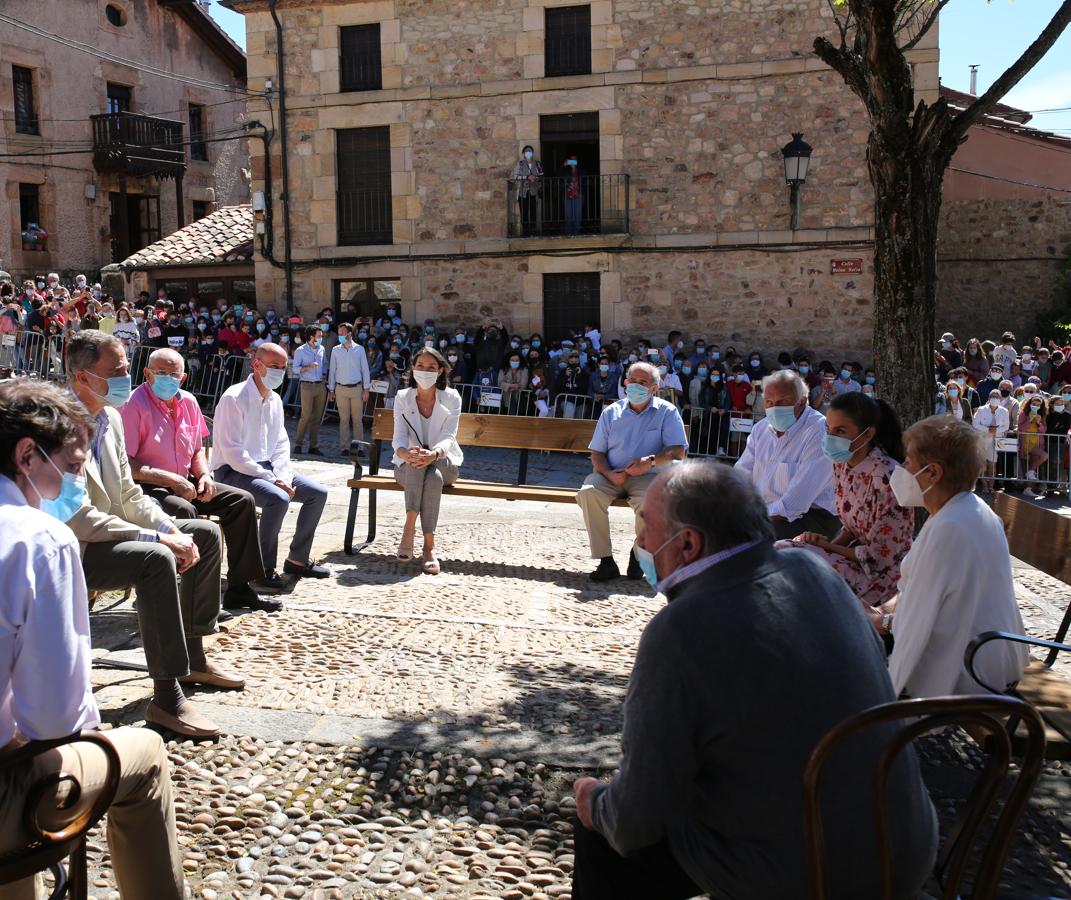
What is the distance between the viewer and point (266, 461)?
6613 millimetres

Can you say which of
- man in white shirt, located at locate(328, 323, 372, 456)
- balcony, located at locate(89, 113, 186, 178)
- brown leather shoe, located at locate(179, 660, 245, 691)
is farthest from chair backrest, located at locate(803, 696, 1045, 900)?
balcony, located at locate(89, 113, 186, 178)

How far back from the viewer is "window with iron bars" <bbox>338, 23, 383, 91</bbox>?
787 inches

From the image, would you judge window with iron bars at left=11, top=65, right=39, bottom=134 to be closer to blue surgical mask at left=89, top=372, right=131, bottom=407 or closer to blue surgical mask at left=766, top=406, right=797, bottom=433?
blue surgical mask at left=89, top=372, right=131, bottom=407

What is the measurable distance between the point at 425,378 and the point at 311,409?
7901 mm

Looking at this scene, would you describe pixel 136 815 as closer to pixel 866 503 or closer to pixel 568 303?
pixel 866 503

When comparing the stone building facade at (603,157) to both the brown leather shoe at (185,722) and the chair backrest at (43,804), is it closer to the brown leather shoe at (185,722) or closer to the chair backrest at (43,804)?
the brown leather shoe at (185,722)

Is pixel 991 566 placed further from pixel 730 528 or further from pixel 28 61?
pixel 28 61

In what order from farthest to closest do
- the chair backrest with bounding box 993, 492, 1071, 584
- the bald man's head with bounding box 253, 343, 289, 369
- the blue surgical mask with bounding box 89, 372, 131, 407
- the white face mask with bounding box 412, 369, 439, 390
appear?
1. the white face mask with bounding box 412, 369, 439, 390
2. the bald man's head with bounding box 253, 343, 289, 369
3. the blue surgical mask with bounding box 89, 372, 131, 407
4. the chair backrest with bounding box 993, 492, 1071, 584

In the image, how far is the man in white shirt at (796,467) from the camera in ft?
19.0

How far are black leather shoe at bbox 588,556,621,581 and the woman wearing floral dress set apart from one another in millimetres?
2298

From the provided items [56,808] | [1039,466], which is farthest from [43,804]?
[1039,466]

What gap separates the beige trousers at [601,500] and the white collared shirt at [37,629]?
486 centimetres

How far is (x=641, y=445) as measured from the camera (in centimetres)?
729

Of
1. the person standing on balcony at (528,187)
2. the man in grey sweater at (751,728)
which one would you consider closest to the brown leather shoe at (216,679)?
the man in grey sweater at (751,728)
